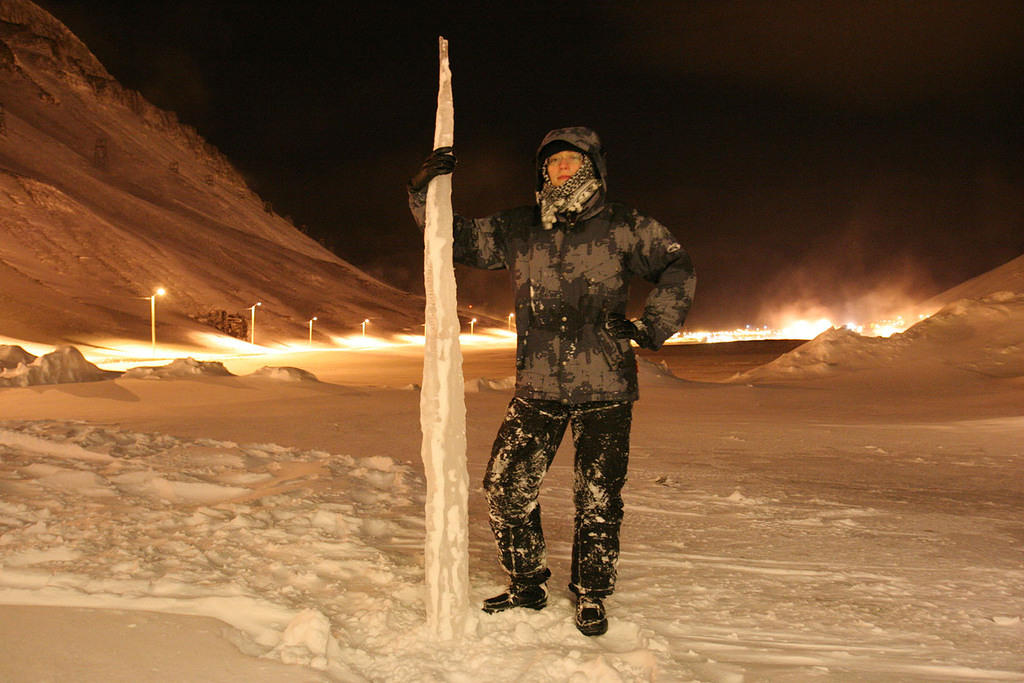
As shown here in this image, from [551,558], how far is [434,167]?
2.10 m

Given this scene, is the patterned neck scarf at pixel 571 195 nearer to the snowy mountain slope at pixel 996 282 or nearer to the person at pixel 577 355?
the person at pixel 577 355

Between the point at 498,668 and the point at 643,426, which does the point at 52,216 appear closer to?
the point at 643,426

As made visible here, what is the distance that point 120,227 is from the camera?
7825 cm

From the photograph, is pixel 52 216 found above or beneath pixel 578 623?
above

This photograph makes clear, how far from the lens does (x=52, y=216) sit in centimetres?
6856

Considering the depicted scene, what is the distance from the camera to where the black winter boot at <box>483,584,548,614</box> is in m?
2.95

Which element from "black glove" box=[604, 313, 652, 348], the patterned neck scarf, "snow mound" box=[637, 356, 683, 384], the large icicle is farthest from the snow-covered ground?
"snow mound" box=[637, 356, 683, 384]

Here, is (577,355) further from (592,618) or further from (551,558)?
(551,558)

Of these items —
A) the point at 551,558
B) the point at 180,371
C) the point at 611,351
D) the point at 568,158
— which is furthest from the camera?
the point at 180,371

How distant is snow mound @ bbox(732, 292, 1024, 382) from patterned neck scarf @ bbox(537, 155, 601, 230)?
17928 millimetres

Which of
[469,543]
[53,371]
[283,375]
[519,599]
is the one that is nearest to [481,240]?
[519,599]

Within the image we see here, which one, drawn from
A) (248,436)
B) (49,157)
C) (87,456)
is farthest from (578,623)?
(49,157)

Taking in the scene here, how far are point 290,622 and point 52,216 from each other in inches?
3141

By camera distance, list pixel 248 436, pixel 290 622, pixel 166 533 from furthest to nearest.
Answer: pixel 248 436, pixel 166 533, pixel 290 622
